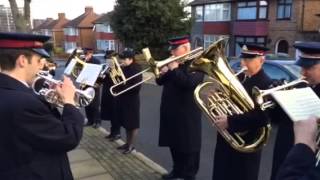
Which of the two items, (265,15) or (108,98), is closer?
(108,98)

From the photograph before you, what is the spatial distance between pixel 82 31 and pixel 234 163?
61.7 m

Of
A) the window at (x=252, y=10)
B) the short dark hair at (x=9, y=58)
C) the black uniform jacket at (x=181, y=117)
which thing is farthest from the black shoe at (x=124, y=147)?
the window at (x=252, y=10)

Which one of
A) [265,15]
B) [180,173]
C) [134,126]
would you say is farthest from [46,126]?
[265,15]

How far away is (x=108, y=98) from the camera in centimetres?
784

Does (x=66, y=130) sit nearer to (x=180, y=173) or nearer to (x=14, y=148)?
(x=14, y=148)

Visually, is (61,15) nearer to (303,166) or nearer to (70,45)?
(70,45)

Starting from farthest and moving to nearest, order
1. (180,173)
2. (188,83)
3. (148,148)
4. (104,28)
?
(104,28) → (148,148) → (180,173) → (188,83)

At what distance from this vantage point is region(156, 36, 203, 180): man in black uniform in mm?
4766

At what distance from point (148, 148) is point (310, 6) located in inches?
837

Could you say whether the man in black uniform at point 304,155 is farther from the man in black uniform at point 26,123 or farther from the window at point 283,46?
the window at point 283,46

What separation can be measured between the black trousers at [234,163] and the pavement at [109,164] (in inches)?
73.6

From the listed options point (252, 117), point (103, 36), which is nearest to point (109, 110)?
point (252, 117)

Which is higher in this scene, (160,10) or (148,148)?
(160,10)

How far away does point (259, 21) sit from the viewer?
27.9m
